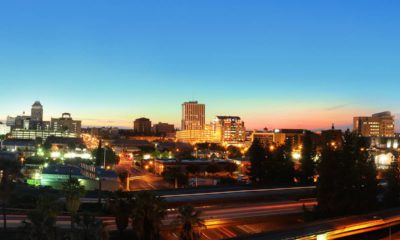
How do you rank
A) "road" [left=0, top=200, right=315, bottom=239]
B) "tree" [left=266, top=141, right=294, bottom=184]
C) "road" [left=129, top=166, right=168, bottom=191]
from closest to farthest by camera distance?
1. "road" [left=0, top=200, right=315, bottom=239]
2. "tree" [left=266, top=141, right=294, bottom=184]
3. "road" [left=129, top=166, right=168, bottom=191]

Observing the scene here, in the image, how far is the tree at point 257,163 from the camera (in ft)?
176

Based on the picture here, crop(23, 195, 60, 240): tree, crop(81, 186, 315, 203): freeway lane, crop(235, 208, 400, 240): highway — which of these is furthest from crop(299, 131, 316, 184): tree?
crop(23, 195, 60, 240): tree

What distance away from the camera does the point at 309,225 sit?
26453 mm

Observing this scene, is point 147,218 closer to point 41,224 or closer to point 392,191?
point 41,224

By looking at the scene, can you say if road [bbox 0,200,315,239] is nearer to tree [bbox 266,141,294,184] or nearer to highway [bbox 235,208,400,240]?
highway [bbox 235,208,400,240]

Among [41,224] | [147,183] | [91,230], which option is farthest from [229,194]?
[147,183]

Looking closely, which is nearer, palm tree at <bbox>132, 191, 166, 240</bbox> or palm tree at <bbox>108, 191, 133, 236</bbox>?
palm tree at <bbox>132, 191, 166, 240</bbox>

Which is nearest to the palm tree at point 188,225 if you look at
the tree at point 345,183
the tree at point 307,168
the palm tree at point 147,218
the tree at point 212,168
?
the palm tree at point 147,218

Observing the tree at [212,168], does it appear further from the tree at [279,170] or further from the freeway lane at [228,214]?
the freeway lane at [228,214]

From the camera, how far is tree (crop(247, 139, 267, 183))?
176 ft

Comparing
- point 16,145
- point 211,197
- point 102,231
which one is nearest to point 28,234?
point 102,231

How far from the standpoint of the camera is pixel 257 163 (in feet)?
177

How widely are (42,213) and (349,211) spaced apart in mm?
24345

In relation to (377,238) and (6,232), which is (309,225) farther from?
(6,232)
